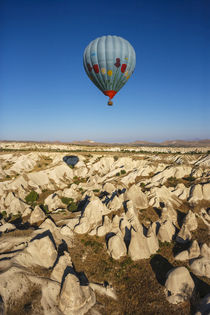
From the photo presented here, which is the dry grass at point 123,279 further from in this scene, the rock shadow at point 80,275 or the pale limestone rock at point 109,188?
the pale limestone rock at point 109,188

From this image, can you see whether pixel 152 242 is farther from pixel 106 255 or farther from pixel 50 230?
pixel 50 230

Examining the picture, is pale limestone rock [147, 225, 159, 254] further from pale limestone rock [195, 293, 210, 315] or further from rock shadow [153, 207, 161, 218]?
rock shadow [153, 207, 161, 218]

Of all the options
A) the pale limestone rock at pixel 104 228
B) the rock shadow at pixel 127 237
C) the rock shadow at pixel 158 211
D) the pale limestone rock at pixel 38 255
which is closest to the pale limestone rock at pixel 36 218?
the pale limestone rock at pixel 104 228

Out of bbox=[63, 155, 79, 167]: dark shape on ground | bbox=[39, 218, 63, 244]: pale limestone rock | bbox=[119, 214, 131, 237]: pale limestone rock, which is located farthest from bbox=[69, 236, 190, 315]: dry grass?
bbox=[63, 155, 79, 167]: dark shape on ground

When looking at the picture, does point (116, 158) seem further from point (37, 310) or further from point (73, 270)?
point (37, 310)

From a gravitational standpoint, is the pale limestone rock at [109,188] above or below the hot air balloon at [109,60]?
below

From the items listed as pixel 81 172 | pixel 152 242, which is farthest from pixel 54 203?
pixel 81 172
